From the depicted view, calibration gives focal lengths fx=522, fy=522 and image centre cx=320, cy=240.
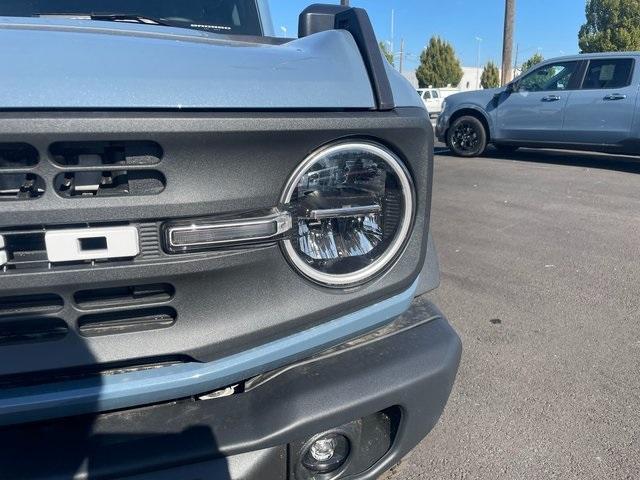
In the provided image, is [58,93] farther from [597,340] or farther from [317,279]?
[597,340]

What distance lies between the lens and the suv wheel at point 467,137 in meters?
9.81

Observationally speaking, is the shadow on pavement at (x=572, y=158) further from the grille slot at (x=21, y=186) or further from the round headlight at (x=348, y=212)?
the grille slot at (x=21, y=186)

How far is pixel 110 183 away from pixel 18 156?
0.60 ft

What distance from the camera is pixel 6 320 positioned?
3.63 ft

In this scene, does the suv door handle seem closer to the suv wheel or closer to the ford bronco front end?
the suv wheel

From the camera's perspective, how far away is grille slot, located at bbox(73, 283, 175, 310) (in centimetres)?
116

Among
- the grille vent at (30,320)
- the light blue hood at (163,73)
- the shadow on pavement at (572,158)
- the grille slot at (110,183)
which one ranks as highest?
the light blue hood at (163,73)

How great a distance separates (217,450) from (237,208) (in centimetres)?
56

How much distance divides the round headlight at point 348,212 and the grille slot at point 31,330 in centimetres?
55

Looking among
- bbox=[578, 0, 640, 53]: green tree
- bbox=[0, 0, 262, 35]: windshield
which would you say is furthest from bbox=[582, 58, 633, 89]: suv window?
bbox=[578, 0, 640, 53]: green tree

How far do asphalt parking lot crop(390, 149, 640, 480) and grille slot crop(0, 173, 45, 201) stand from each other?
5.28 ft

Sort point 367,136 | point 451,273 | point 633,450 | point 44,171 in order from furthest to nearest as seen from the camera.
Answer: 1. point 451,273
2. point 633,450
3. point 367,136
4. point 44,171

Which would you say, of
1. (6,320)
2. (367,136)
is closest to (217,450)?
(6,320)

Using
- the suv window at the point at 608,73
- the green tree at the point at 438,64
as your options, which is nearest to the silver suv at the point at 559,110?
the suv window at the point at 608,73
